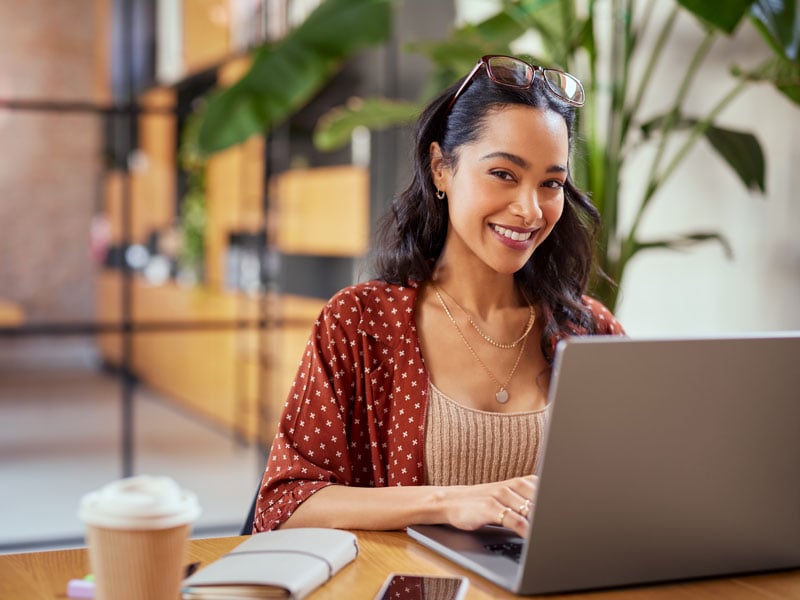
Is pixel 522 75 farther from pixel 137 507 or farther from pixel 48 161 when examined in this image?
pixel 48 161

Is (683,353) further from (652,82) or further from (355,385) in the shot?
(652,82)

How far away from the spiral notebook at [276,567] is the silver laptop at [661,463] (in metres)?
0.17

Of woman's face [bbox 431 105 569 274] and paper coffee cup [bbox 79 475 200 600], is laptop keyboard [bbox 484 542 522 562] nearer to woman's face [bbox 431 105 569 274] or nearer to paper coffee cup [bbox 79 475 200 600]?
paper coffee cup [bbox 79 475 200 600]

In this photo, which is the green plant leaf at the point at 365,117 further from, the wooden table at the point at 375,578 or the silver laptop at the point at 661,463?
the silver laptop at the point at 661,463

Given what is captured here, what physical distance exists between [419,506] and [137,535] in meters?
0.56

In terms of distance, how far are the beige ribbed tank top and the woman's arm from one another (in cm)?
26

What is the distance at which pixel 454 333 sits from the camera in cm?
190

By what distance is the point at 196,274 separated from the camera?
4625 millimetres

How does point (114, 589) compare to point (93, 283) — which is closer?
point (114, 589)

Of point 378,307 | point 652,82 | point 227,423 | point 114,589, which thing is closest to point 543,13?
point 652,82

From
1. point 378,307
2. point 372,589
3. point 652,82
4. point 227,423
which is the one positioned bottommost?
point 227,423

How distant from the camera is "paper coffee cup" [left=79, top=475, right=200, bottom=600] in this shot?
0.96 metres

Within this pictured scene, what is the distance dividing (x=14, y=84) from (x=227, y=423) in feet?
5.89

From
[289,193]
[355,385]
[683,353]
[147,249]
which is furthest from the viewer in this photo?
[289,193]
